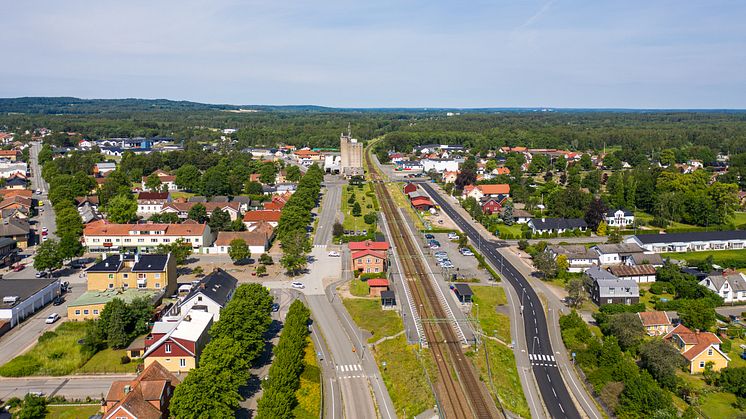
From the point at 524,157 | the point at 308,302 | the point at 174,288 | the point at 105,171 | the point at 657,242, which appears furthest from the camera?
the point at 524,157

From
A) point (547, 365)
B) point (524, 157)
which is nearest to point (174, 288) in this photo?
point (547, 365)

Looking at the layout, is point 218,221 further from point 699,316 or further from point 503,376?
point 699,316

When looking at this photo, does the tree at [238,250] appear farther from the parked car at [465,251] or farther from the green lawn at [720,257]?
the green lawn at [720,257]

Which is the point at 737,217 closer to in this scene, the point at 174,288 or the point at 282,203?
the point at 282,203

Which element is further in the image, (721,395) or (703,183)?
(703,183)

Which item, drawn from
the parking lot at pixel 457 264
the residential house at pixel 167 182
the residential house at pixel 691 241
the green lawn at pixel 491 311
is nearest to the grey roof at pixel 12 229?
the residential house at pixel 167 182

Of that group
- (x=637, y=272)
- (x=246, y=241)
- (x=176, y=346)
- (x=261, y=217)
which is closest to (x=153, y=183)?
(x=261, y=217)

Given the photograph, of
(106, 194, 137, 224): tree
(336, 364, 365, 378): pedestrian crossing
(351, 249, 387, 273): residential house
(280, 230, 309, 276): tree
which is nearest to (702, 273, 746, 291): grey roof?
(351, 249, 387, 273): residential house
